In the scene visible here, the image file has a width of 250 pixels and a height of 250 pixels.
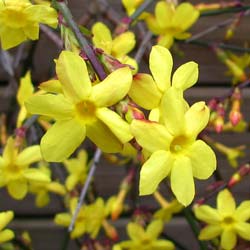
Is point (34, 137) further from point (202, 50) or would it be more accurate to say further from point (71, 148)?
point (71, 148)

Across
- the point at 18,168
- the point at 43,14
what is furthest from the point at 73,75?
the point at 18,168

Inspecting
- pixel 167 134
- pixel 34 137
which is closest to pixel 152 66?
pixel 167 134

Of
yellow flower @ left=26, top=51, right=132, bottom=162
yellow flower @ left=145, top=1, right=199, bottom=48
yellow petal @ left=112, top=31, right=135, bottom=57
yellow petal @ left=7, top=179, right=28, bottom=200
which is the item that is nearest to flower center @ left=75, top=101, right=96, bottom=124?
yellow flower @ left=26, top=51, right=132, bottom=162

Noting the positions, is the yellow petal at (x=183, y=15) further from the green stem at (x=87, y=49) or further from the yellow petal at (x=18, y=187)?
the green stem at (x=87, y=49)

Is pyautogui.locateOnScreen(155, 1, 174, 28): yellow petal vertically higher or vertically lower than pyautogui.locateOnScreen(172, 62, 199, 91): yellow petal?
lower

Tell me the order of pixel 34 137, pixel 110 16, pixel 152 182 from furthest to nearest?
pixel 110 16, pixel 34 137, pixel 152 182

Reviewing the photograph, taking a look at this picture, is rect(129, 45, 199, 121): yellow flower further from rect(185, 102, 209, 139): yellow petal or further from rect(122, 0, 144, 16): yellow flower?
rect(122, 0, 144, 16): yellow flower

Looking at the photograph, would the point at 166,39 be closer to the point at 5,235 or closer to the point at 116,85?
the point at 5,235
